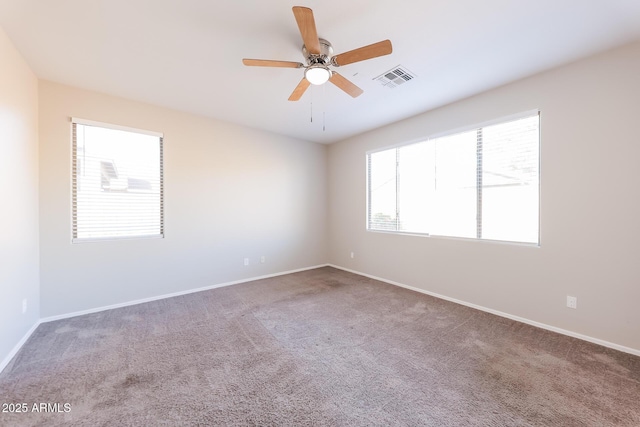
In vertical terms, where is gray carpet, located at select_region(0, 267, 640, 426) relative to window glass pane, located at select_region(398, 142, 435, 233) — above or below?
below

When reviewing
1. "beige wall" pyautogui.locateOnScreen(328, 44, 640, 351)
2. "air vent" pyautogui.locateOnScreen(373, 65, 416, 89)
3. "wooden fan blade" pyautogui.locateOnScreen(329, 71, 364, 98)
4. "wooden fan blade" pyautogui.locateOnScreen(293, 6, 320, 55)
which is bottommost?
"beige wall" pyautogui.locateOnScreen(328, 44, 640, 351)

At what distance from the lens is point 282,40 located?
210 cm

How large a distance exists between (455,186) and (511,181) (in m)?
0.64

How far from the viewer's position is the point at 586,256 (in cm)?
235

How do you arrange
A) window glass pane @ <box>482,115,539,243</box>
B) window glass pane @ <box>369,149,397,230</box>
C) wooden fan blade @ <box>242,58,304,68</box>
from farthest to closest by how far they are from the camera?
1. window glass pane @ <box>369,149,397,230</box>
2. window glass pane @ <box>482,115,539,243</box>
3. wooden fan blade @ <box>242,58,304,68</box>

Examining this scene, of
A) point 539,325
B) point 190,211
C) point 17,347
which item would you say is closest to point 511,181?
point 539,325

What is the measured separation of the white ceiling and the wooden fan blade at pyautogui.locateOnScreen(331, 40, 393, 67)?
0.91 feet

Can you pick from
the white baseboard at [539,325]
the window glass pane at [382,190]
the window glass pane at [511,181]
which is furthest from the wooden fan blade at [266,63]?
the white baseboard at [539,325]

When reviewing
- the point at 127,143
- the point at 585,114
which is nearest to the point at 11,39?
the point at 127,143

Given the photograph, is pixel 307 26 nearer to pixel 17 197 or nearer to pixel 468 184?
pixel 468 184

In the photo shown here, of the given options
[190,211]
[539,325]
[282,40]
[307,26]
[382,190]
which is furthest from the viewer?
[382,190]

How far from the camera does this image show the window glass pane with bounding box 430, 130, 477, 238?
126 inches

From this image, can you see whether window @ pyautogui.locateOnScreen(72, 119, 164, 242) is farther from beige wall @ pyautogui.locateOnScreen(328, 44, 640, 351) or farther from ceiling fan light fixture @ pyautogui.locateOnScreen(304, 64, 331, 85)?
beige wall @ pyautogui.locateOnScreen(328, 44, 640, 351)

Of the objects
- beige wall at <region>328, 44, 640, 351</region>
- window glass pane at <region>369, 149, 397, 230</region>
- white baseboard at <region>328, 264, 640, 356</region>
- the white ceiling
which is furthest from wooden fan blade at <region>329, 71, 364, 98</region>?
white baseboard at <region>328, 264, 640, 356</region>
